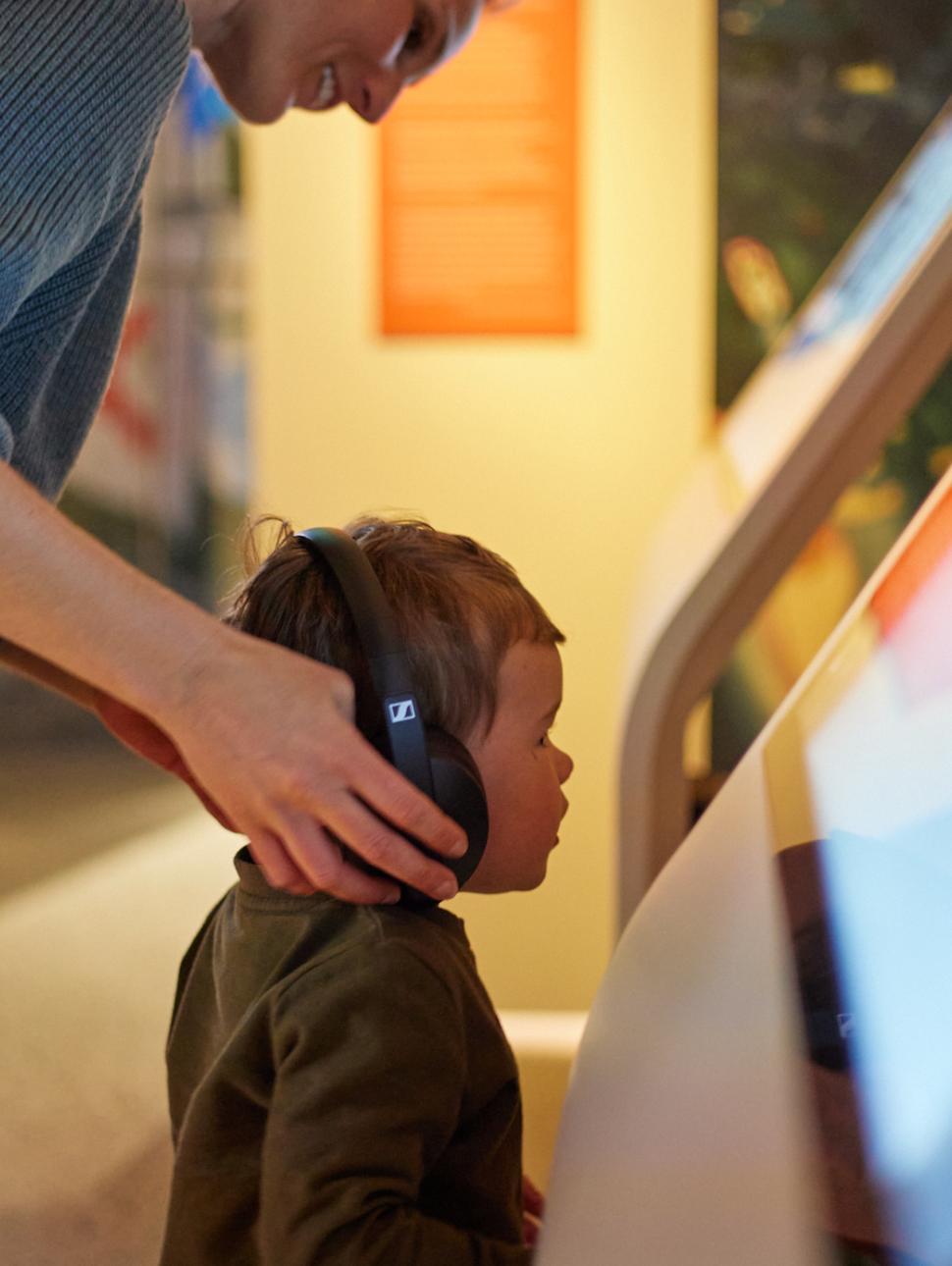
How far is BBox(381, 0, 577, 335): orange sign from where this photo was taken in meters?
3.22

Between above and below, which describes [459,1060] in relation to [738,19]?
below

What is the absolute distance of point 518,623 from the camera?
0.90m

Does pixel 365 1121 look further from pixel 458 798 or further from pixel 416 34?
pixel 416 34

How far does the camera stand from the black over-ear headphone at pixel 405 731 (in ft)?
2.50

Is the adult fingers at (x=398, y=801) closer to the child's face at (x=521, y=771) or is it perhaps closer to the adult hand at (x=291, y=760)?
the adult hand at (x=291, y=760)

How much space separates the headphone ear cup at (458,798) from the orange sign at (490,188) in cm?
258

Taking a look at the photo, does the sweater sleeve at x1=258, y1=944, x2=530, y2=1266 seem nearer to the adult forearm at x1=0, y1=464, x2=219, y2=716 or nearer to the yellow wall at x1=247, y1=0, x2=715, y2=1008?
the adult forearm at x1=0, y1=464, x2=219, y2=716

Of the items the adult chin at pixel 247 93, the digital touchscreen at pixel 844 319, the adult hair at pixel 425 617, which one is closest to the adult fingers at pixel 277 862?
the adult hair at pixel 425 617

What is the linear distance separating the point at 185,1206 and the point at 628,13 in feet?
9.85

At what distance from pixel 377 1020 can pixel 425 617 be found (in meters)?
0.24

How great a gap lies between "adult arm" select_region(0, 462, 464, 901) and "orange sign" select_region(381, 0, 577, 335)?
2.60 meters

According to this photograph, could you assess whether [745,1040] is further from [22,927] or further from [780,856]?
[22,927]

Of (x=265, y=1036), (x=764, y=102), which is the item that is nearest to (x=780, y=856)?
(x=265, y=1036)

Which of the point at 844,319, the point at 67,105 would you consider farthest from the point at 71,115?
the point at 844,319
